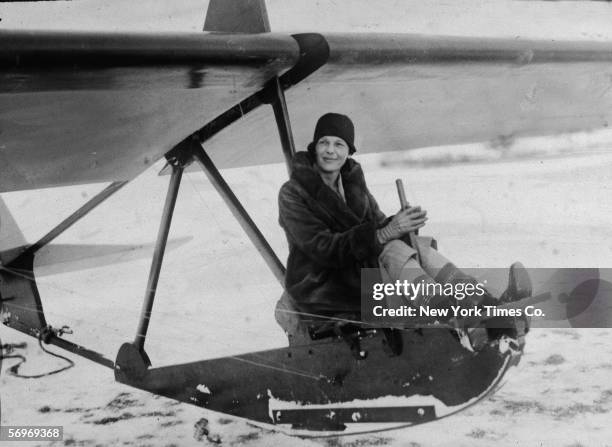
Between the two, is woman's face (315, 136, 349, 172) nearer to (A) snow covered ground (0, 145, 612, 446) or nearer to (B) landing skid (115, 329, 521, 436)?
(A) snow covered ground (0, 145, 612, 446)

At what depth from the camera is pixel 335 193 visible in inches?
107

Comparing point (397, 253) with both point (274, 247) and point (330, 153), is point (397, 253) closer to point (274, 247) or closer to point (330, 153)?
point (330, 153)

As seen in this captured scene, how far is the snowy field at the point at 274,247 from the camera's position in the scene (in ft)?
11.1

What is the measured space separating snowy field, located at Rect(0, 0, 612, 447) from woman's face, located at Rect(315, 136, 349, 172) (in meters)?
0.45

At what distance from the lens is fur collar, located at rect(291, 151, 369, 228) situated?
269 centimetres

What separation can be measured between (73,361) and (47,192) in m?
1.23

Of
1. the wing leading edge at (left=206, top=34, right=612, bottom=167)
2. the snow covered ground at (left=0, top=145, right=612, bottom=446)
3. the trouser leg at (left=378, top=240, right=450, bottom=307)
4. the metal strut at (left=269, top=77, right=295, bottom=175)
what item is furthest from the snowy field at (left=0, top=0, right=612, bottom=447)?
the trouser leg at (left=378, top=240, right=450, bottom=307)

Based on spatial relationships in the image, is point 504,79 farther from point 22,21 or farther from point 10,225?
point 10,225

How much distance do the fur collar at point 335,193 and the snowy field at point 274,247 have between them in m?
0.44

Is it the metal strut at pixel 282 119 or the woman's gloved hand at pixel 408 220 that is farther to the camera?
the metal strut at pixel 282 119

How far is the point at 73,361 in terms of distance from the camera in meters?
4.54

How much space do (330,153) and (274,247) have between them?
910mm

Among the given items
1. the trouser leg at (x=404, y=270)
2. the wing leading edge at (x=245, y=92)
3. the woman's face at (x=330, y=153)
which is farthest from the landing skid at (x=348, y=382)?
the wing leading edge at (x=245, y=92)

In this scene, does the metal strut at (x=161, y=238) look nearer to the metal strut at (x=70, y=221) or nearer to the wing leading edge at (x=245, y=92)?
the wing leading edge at (x=245, y=92)
